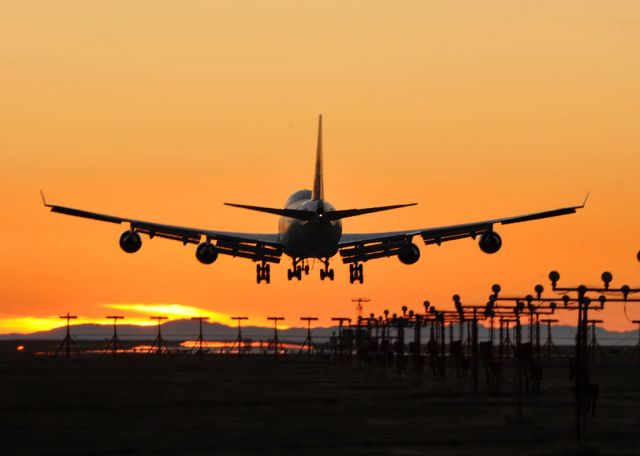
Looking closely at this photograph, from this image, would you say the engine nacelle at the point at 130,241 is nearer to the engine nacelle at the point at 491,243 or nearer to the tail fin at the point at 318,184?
the tail fin at the point at 318,184

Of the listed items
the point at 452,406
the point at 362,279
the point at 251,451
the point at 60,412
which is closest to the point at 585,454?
the point at 251,451

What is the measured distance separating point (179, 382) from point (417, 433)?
32.4m

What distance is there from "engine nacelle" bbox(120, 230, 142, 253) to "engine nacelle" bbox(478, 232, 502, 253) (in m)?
27.3

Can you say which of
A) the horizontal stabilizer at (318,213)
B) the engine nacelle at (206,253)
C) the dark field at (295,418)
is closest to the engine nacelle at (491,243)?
the horizontal stabilizer at (318,213)

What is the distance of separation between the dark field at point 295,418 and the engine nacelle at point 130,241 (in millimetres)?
17995

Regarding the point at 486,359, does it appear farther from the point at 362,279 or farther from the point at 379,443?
the point at 362,279

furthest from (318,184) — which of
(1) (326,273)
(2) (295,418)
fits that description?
(2) (295,418)

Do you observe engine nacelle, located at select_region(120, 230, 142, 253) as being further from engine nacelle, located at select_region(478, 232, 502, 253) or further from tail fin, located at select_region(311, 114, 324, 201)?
engine nacelle, located at select_region(478, 232, 502, 253)

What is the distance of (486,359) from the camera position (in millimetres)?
64500

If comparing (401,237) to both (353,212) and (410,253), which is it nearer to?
(410,253)

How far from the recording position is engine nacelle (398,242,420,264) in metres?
96.5

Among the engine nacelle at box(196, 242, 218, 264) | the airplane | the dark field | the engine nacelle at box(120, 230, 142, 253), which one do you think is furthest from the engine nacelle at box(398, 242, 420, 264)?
the dark field

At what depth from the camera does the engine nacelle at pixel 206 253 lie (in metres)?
93.5

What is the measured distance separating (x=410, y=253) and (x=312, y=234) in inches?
396
